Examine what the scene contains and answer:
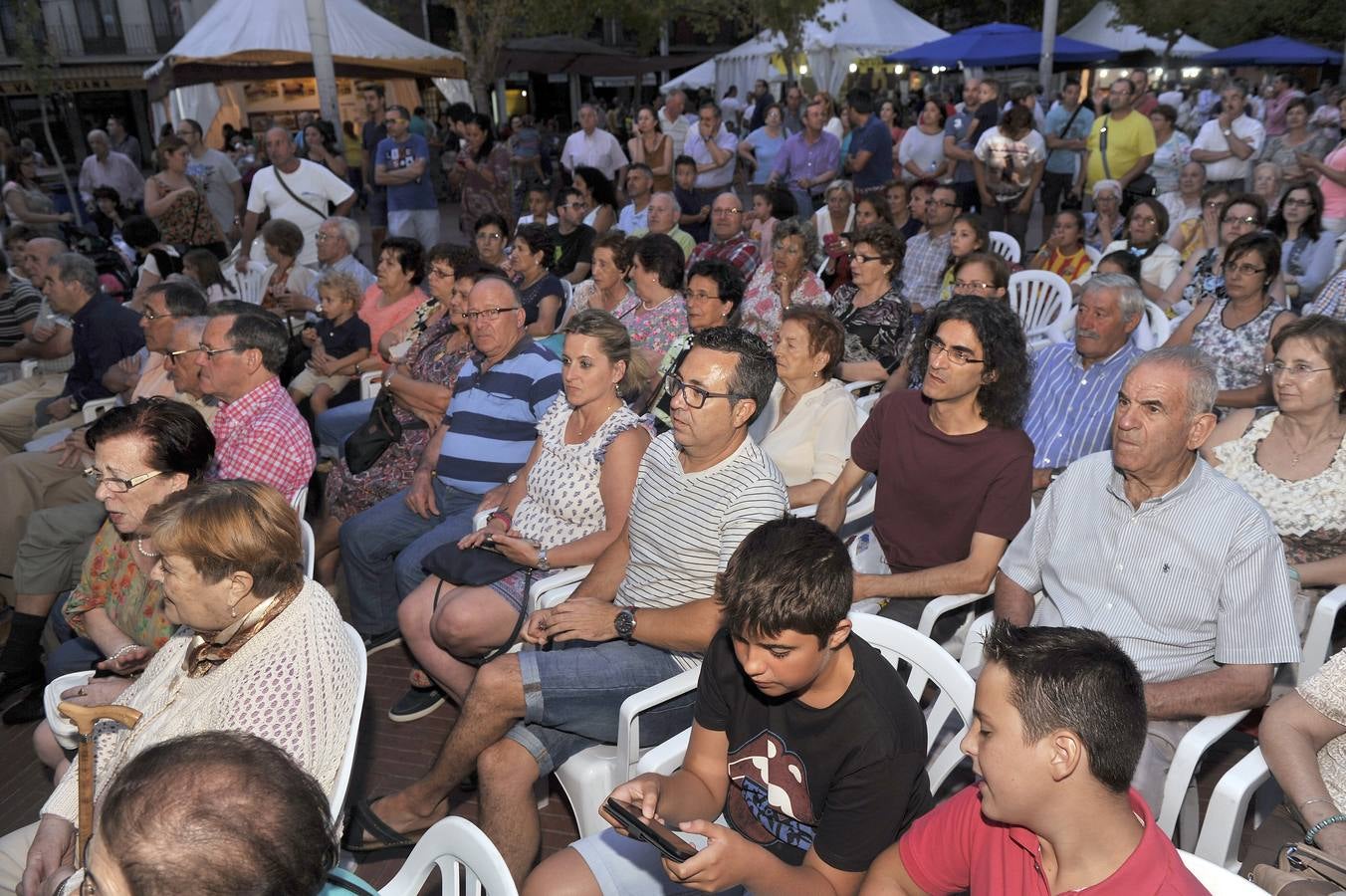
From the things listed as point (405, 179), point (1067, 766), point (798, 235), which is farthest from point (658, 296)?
point (405, 179)

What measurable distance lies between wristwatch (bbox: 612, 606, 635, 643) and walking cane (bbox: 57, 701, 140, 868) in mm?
1264

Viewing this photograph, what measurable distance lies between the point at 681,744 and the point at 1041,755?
1.08 metres

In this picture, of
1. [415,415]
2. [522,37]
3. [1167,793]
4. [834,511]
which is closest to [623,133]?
[522,37]

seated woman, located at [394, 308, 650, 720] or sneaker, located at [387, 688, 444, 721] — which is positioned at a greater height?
seated woman, located at [394, 308, 650, 720]

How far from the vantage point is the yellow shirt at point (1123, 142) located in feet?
28.7

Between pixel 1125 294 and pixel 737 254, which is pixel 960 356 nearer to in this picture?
pixel 1125 294

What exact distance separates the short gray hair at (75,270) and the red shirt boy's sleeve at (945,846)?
5416mm

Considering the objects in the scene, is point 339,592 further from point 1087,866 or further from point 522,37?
point 522,37

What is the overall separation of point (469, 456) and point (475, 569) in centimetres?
83

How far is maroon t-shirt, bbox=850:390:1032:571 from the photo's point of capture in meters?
3.10

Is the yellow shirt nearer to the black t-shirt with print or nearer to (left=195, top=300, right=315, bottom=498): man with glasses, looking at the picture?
(left=195, top=300, right=315, bottom=498): man with glasses

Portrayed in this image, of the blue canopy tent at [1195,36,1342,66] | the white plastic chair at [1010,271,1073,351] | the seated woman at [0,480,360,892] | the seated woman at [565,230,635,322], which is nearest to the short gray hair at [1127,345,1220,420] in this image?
the seated woman at [0,480,360,892]

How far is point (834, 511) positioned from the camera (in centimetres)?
355

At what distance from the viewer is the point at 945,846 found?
71.7 inches
